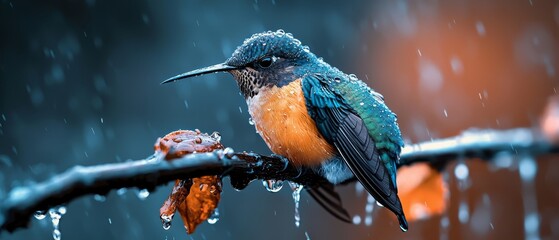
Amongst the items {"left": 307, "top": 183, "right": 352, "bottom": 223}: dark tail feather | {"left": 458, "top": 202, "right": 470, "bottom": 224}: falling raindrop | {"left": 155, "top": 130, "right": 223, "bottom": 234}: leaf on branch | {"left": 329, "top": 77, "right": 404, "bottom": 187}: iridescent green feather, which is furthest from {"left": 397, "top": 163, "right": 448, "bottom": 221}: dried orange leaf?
{"left": 458, "top": 202, "right": 470, "bottom": 224}: falling raindrop

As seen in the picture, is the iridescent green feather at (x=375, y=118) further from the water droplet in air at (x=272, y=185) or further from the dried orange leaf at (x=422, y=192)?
the water droplet in air at (x=272, y=185)

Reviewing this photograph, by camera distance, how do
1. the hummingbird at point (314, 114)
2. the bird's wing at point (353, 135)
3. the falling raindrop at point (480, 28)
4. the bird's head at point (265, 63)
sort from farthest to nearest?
the falling raindrop at point (480, 28) < the bird's head at point (265, 63) < the hummingbird at point (314, 114) < the bird's wing at point (353, 135)

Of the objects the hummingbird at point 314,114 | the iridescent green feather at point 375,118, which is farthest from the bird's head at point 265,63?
the iridescent green feather at point 375,118

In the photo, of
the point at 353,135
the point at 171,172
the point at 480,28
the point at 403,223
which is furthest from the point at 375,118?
the point at 480,28

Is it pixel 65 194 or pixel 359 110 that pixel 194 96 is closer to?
pixel 359 110

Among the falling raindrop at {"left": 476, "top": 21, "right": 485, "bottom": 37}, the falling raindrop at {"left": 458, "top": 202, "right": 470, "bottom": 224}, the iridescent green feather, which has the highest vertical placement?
the iridescent green feather

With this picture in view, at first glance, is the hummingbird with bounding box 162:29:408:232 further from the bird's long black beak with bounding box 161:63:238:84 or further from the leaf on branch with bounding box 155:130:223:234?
the leaf on branch with bounding box 155:130:223:234

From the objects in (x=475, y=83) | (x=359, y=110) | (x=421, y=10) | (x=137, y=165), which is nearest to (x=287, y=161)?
(x=359, y=110)

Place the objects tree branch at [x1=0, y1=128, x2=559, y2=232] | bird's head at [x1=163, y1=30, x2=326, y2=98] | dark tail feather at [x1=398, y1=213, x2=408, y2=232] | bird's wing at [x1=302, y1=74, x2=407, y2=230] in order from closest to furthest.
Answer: tree branch at [x1=0, y1=128, x2=559, y2=232], dark tail feather at [x1=398, y1=213, x2=408, y2=232], bird's wing at [x1=302, y1=74, x2=407, y2=230], bird's head at [x1=163, y1=30, x2=326, y2=98]
